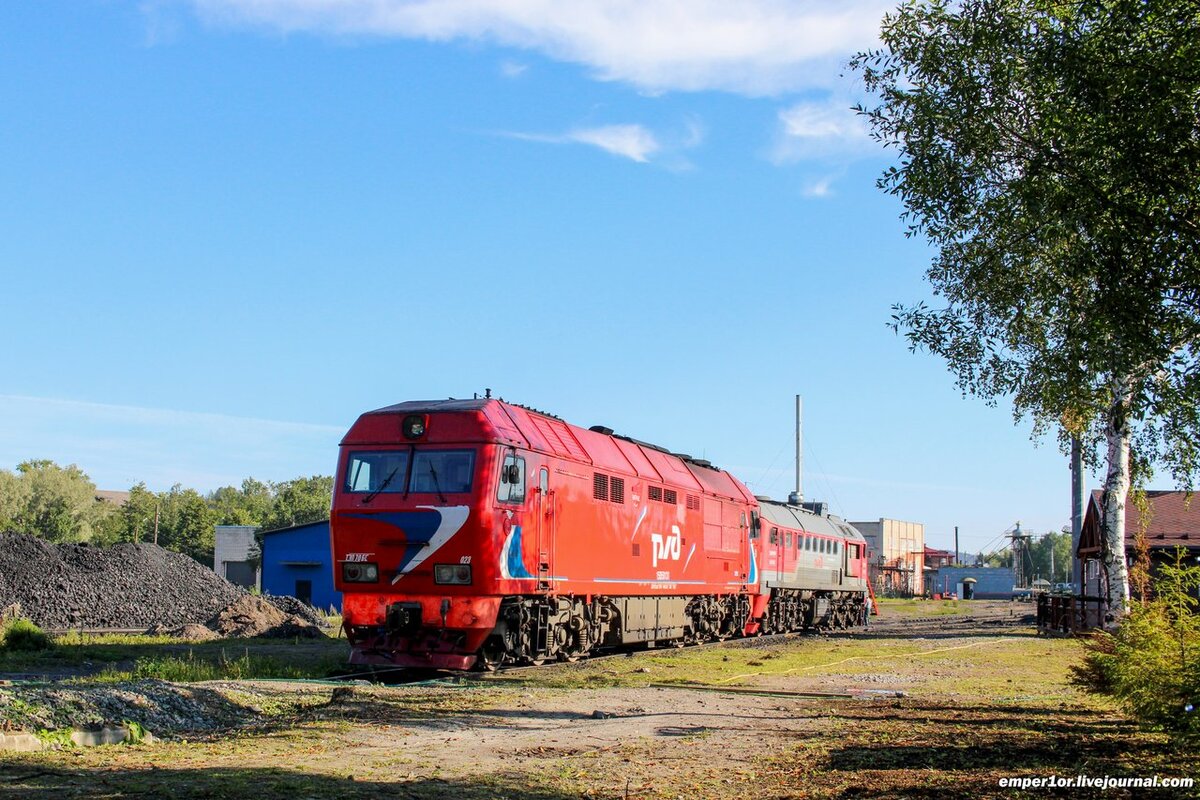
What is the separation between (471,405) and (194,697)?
7.43m

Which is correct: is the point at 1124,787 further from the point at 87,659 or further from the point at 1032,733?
the point at 87,659

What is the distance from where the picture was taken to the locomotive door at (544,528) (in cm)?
1986

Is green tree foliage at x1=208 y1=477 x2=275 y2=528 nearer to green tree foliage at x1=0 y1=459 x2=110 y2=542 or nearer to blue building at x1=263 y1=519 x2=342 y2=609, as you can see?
green tree foliage at x1=0 y1=459 x2=110 y2=542

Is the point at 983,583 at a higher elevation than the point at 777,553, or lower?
lower

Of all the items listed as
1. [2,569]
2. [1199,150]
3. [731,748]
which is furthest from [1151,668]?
[2,569]

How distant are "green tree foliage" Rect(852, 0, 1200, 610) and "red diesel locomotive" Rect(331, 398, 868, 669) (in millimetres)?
8409

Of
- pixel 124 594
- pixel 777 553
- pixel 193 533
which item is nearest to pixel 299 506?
pixel 193 533

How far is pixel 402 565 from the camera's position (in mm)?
18578

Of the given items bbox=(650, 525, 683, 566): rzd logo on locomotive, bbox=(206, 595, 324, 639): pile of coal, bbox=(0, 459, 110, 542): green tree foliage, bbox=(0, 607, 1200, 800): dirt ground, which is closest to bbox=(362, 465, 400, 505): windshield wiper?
bbox=(0, 607, 1200, 800): dirt ground

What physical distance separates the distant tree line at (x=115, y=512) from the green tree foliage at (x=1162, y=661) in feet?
285

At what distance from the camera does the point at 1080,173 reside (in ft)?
37.1

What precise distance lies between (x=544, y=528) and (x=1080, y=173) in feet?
37.7

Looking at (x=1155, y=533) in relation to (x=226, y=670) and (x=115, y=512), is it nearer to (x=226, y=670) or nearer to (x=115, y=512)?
(x=226, y=670)

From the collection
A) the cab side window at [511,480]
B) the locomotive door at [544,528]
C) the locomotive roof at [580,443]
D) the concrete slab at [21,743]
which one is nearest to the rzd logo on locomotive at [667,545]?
the locomotive roof at [580,443]
